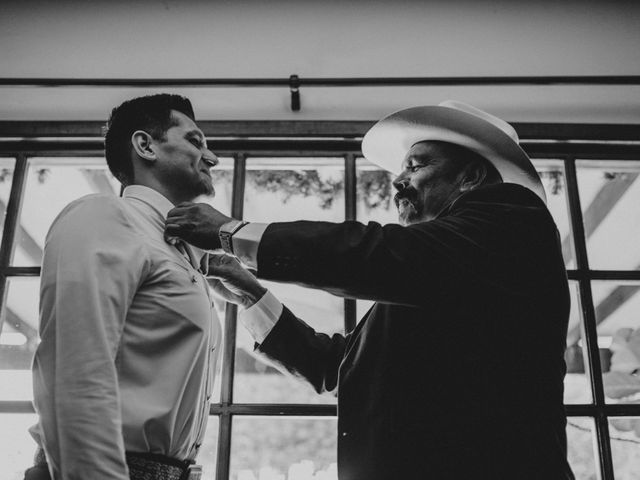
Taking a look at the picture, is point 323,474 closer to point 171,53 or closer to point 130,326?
point 130,326

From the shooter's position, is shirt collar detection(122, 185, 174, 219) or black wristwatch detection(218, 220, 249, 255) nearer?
black wristwatch detection(218, 220, 249, 255)

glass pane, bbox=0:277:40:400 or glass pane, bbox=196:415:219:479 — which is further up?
glass pane, bbox=0:277:40:400

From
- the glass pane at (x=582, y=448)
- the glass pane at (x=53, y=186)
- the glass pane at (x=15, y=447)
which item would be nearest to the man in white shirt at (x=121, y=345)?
the glass pane at (x=15, y=447)

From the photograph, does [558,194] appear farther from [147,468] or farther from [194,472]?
[147,468]

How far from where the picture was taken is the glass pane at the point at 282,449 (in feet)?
6.95

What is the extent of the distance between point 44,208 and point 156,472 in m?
1.60

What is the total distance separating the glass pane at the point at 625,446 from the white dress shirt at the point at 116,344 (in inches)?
60.2

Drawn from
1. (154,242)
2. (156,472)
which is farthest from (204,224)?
(156,472)

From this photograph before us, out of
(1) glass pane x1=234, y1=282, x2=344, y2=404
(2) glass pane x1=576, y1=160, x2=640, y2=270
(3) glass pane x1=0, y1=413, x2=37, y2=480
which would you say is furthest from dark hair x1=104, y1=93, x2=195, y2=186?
(2) glass pane x1=576, y1=160, x2=640, y2=270

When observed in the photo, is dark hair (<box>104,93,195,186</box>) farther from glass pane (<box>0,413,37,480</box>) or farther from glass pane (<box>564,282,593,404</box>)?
glass pane (<box>564,282,593,404</box>)

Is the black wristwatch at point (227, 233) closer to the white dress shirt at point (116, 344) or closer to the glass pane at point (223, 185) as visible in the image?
the white dress shirt at point (116, 344)

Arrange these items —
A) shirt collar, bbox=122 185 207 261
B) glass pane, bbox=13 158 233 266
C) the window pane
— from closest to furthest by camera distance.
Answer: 1. shirt collar, bbox=122 185 207 261
2. the window pane
3. glass pane, bbox=13 158 233 266

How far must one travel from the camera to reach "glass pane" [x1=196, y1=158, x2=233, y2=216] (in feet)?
8.07

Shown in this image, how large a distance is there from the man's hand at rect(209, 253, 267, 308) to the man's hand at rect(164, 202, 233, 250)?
0.43 meters
